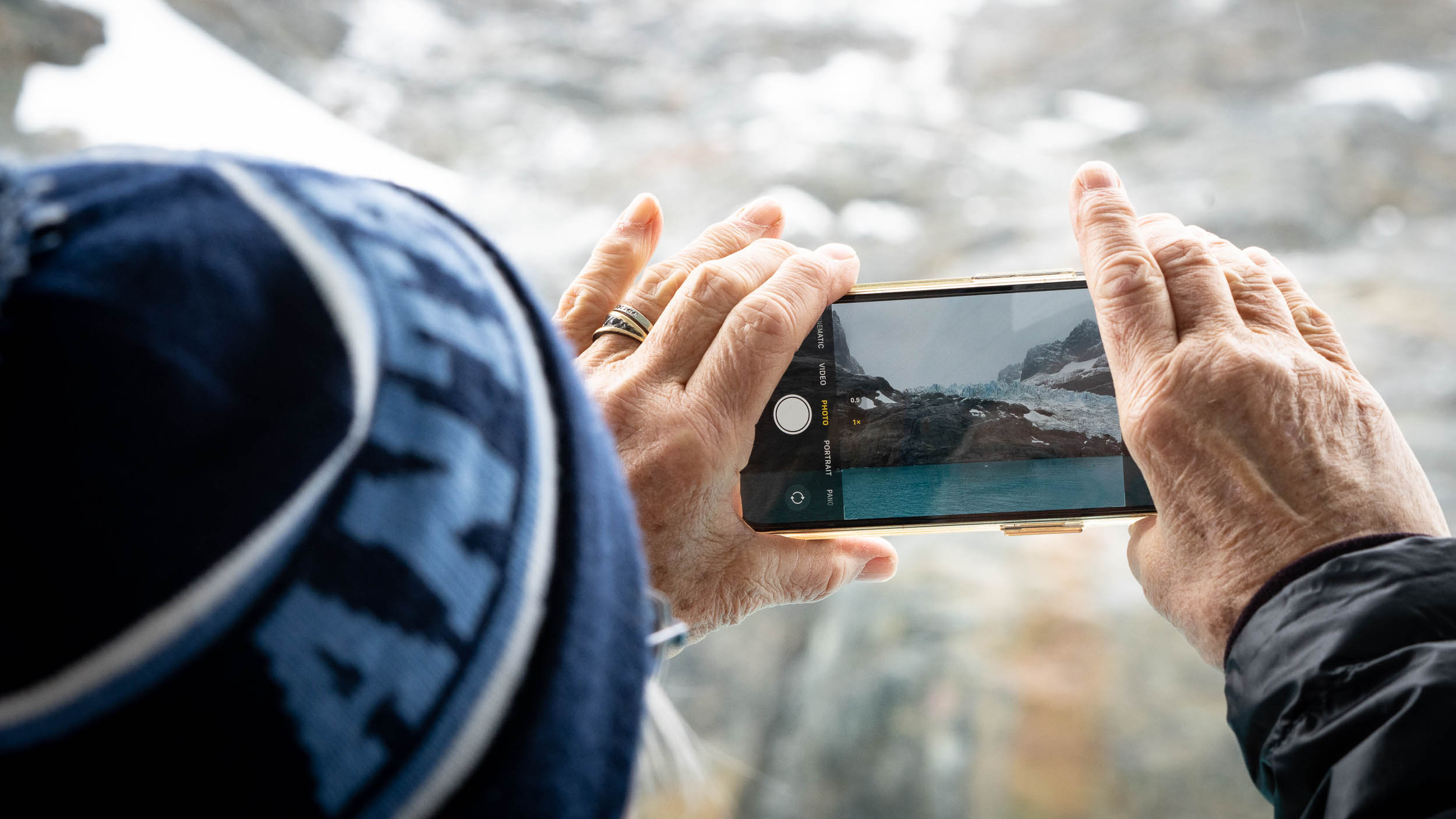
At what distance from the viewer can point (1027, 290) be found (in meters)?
0.57

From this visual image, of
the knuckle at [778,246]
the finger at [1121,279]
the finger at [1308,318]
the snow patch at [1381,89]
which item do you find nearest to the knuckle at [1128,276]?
the finger at [1121,279]

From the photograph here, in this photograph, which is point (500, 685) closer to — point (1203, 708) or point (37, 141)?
point (1203, 708)

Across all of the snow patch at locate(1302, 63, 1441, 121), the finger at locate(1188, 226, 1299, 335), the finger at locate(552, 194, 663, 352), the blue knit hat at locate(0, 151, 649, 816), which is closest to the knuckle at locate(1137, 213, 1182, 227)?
the finger at locate(1188, 226, 1299, 335)

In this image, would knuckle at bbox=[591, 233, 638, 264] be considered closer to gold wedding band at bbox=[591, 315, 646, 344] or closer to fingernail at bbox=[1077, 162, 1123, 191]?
gold wedding band at bbox=[591, 315, 646, 344]

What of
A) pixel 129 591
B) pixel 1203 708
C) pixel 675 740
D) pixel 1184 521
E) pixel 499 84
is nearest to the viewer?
pixel 129 591

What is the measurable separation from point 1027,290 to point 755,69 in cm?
67

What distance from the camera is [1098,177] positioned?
0.54 m

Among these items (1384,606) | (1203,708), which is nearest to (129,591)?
Answer: (1384,606)

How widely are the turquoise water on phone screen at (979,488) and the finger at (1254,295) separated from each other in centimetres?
12

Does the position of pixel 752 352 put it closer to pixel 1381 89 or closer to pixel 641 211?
pixel 641 211

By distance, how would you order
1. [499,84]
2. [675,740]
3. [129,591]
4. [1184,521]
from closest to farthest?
1. [129,591]
2. [675,740]
3. [1184,521]
4. [499,84]

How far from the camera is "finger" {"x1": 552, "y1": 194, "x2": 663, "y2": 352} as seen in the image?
0.64 m

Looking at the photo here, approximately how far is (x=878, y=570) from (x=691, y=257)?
0.91 feet

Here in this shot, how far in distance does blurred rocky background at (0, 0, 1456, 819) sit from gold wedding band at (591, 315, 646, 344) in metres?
0.43
